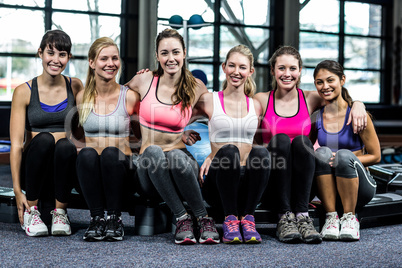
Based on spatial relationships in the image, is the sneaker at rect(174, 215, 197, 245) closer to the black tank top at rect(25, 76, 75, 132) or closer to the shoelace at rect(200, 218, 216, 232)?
the shoelace at rect(200, 218, 216, 232)

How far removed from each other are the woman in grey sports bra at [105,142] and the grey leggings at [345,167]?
2.57ft

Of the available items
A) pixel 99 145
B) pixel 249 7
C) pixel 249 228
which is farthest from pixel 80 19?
pixel 249 228

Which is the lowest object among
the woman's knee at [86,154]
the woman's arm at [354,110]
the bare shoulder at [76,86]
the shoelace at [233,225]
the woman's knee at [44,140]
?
the shoelace at [233,225]

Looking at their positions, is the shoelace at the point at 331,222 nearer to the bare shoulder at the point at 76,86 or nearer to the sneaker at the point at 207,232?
the sneaker at the point at 207,232

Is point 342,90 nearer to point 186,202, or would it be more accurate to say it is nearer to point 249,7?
point 186,202

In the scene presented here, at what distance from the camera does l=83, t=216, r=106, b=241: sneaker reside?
1.76m

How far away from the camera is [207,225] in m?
1.78

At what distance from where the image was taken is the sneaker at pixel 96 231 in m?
1.76

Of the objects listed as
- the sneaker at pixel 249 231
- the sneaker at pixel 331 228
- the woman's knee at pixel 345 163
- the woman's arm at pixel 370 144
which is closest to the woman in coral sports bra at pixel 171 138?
the sneaker at pixel 249 231

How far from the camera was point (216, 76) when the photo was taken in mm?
7211

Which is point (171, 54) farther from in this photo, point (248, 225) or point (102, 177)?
point (248, 225)

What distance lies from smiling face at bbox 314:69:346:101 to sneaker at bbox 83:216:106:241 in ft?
3.54

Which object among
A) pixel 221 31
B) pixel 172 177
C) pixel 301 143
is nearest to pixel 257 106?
pixel 301 143

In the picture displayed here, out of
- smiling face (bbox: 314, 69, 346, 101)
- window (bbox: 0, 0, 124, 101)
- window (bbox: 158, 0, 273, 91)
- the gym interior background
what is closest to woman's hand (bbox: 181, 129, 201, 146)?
smiling face (bbox: 314, 69, 346, 101)
